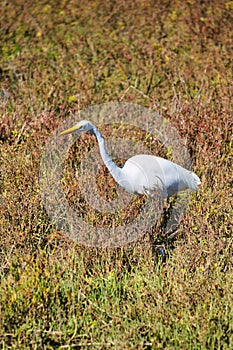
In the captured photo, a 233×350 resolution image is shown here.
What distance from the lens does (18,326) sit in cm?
262

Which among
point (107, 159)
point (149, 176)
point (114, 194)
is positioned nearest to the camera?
point (107, 159)

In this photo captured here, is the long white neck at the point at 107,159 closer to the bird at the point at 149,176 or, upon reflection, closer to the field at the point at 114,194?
the bird at the point at 149,176

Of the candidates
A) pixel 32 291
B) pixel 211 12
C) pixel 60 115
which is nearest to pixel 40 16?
pixel 211 12

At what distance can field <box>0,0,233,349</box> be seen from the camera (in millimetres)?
2617

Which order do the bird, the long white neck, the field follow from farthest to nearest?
the bird < the long white neck < the field

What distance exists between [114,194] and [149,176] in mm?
247

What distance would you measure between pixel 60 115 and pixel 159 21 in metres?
2.19

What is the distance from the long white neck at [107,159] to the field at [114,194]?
16 cm

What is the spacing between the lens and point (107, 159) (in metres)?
3.38

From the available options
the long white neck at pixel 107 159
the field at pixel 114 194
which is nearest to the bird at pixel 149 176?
the long white neck at pixel 107 159

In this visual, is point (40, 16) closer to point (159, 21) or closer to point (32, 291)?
point (159, 21)

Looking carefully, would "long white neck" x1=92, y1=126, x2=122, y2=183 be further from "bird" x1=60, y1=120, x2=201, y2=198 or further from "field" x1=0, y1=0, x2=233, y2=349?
"field" x1=0, y1=0, x2=233, y2=349

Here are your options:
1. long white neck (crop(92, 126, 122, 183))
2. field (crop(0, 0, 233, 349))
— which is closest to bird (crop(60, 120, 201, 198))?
long white neck (crop(92, 126, 122, 183))

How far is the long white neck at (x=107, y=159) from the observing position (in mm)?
3348
